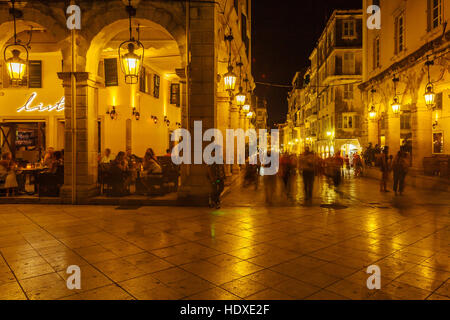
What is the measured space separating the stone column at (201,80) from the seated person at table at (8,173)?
529 cm

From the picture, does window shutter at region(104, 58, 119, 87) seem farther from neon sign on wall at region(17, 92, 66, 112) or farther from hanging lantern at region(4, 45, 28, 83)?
hanging lantern at region(4, 45, 28, 83)

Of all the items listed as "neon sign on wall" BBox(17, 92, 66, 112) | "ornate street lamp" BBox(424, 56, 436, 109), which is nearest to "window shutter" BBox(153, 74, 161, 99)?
"neon sign on wall" BBox(17, 92, 66, 112)

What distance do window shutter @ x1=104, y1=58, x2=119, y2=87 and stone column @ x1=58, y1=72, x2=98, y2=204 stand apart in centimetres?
652

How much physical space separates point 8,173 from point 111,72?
7888 mm

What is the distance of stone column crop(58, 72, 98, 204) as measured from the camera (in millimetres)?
10297

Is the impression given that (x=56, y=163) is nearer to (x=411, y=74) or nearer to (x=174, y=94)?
(x=174, y=94)

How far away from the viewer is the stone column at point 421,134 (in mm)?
16672

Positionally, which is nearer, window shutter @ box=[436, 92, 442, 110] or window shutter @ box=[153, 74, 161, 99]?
window shutter @ box=[153, 74, 161, 99]

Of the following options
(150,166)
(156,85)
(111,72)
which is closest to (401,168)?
(150,166)

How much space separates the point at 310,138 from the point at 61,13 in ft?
158

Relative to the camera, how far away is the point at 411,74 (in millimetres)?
17375

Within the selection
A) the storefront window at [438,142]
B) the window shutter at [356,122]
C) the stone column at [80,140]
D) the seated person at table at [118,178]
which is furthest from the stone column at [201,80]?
the window shutter at [356,122]

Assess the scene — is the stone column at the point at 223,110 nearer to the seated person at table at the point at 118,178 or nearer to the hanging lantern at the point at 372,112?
the seated person at table at the point at 118,178
